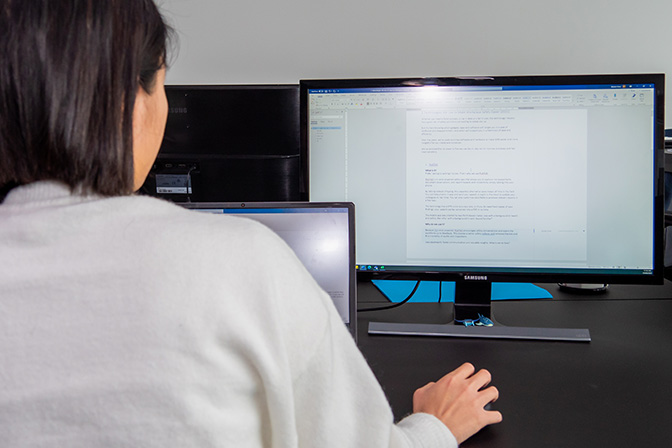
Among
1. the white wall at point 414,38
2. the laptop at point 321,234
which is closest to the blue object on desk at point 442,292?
the laptop at point 321,234

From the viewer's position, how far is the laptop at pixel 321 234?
917 millimetres

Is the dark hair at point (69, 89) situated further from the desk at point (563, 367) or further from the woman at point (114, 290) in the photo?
the desk at point (563, 367)

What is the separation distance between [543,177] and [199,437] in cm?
78

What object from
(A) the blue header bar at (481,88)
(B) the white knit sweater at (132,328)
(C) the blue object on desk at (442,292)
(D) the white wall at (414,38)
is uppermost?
(D) the white wall at (414,38)

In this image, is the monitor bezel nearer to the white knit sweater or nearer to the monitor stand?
the monitor stand

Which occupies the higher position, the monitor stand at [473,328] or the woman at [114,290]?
the woman at [114,290]

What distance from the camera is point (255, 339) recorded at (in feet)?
1.40

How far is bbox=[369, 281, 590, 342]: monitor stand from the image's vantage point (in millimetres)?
988

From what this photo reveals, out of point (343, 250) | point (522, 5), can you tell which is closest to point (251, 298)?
point (343, 250)

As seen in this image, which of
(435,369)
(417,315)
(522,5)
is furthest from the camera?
(522,5)

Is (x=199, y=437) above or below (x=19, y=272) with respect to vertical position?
below

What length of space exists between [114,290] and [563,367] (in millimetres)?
714

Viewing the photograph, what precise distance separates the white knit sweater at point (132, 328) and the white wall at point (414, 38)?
8.14ft

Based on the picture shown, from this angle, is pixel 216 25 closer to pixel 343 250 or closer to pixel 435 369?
pixel 343 250
